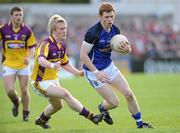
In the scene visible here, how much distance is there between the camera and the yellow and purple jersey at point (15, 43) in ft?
50.5

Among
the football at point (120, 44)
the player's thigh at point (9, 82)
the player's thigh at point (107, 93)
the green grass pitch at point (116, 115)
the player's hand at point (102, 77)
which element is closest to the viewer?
the player's hand at point (102, 77)

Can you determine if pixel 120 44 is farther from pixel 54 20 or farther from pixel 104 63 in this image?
pixel 54 20

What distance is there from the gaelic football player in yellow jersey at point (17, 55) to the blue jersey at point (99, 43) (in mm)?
3119

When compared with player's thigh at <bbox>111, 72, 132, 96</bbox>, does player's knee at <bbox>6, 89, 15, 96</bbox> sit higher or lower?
lower

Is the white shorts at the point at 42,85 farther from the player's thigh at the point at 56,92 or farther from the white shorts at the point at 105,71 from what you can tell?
the white shorts at the point at 105,71

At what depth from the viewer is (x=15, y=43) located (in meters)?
15.4

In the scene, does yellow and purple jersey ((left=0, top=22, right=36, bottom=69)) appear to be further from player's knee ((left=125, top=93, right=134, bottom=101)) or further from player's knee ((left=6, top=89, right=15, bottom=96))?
player's knee ((left=125, top=93, right=134, bottom=101))

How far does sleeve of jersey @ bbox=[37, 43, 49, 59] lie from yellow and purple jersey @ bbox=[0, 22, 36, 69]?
10.1 ft

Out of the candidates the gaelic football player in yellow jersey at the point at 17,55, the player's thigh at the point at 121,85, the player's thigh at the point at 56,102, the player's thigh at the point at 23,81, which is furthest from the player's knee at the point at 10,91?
the player's thigh at the point at 121,85

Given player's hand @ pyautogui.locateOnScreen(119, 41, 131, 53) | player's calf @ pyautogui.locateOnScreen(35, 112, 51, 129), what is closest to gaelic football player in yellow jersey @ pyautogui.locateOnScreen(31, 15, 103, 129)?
player's calf @ pyautogui.locateOnScreen(35, 112, 51, 129)

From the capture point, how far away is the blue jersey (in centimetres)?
1214

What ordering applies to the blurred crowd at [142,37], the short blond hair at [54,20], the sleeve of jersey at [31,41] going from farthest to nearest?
the blurred crowd at [142,37] < the sleeve of jersey at [31,41] < the short blond hair at [54,20]

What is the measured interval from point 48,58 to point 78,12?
2926cm

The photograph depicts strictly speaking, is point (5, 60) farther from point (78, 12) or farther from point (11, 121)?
point (78, 12)
